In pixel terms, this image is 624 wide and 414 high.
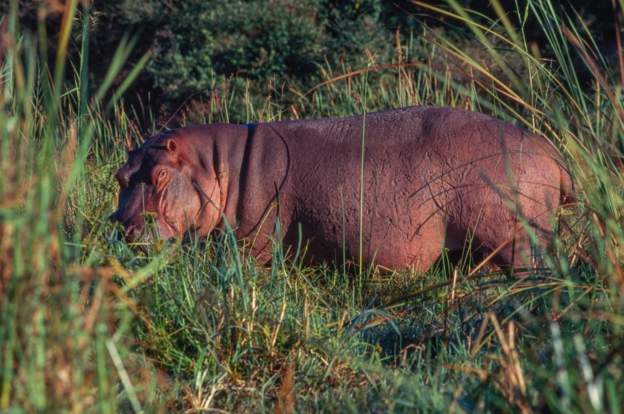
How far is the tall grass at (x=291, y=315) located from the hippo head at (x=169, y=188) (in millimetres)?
256

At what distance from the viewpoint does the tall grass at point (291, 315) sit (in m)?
2.22

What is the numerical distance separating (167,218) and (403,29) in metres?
6.46

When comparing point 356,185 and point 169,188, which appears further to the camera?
point 169,188

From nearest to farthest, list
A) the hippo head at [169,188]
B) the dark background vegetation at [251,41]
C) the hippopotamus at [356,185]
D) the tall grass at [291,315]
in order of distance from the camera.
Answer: the tall grass at [291,315] → the hippopotamus at [356,185] → the hippo head at [169,188] → the dark background vegetation at [251,41]

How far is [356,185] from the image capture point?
479 centimetres

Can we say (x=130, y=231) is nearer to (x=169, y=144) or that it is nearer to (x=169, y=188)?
(x=169, y=188)

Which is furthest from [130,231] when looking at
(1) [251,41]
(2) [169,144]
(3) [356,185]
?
(1) [251,41]

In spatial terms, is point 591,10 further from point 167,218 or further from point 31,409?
point 31,409

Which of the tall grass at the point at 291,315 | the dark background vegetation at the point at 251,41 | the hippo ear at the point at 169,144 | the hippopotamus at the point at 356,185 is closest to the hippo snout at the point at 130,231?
the hippopotamus at the point at 356,185

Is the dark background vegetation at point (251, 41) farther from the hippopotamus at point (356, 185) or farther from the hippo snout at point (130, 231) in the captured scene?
the hippo snout at point (130, 231)

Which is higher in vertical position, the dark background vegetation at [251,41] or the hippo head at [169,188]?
the dark background vegetation at [251,41]

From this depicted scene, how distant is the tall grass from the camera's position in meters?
2.22

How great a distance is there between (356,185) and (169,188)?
2.76ft

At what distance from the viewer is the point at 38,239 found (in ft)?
7.43
